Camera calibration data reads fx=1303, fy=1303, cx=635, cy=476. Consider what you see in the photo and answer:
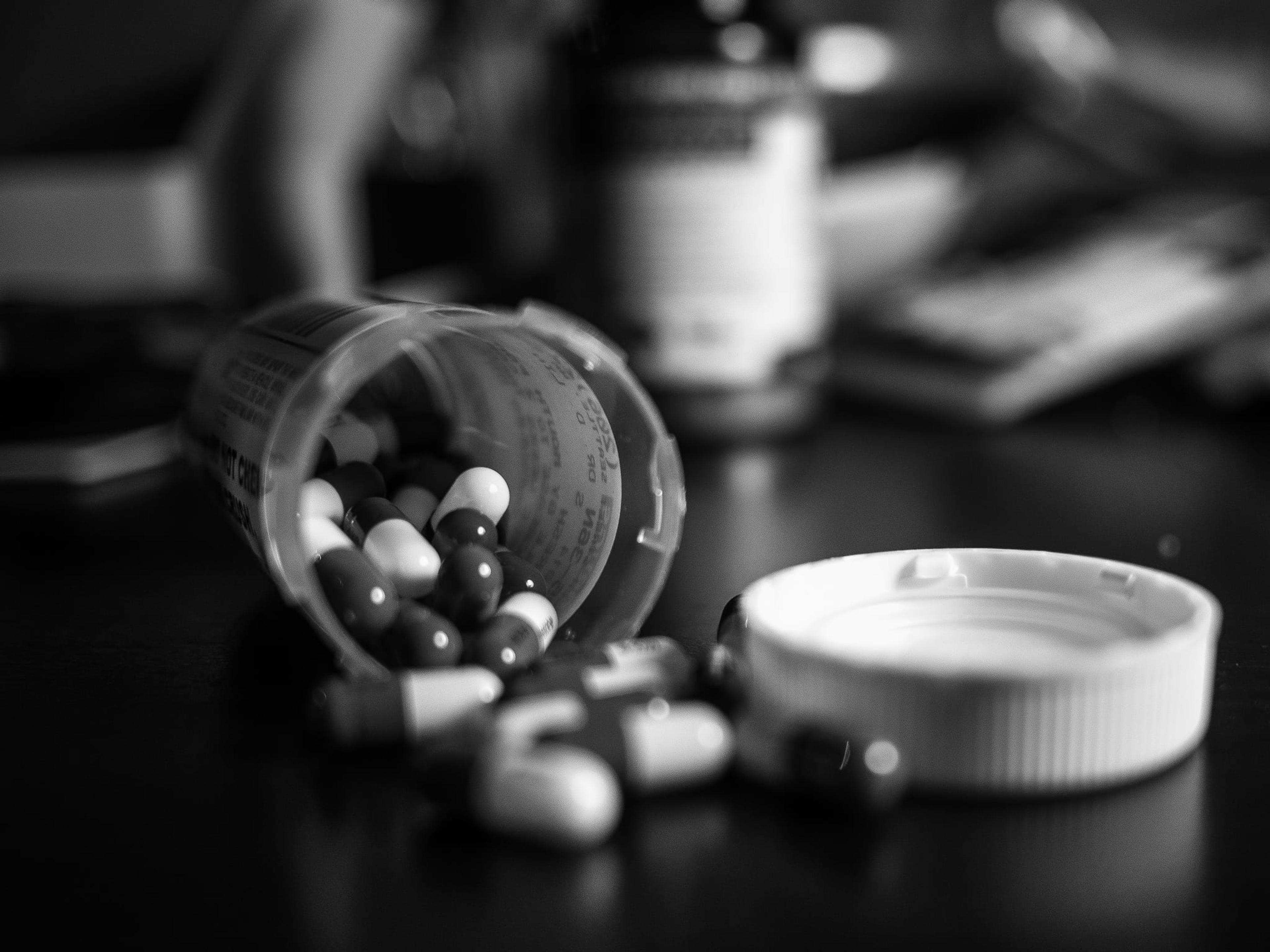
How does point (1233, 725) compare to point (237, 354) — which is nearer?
point (1233, 725)

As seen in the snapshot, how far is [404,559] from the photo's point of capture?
77 cm

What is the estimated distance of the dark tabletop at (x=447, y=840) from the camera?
16.6 inches

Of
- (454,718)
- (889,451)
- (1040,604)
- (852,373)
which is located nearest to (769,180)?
(889,451)

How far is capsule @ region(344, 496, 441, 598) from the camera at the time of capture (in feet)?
2.51

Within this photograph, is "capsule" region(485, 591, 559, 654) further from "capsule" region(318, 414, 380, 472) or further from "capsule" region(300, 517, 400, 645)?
"capsule" region(318, 414, 380, 472)

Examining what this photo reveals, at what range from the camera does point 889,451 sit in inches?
52.8

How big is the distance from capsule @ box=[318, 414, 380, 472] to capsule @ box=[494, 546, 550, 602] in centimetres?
18

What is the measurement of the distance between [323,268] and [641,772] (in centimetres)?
143

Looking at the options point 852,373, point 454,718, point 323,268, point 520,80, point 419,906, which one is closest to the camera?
point 419,906

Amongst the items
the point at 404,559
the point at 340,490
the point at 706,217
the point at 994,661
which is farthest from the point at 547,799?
the point at 706,217

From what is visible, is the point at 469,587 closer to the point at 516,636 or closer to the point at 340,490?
the point at 516,636

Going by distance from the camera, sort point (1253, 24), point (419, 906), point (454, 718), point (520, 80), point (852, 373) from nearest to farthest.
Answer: point (419, 906) < point (454, 718) < point (852, 373) < point (1253, 24) < point (520, 80)

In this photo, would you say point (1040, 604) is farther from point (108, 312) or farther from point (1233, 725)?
point (108, 312)

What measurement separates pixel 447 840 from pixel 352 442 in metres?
0.47
